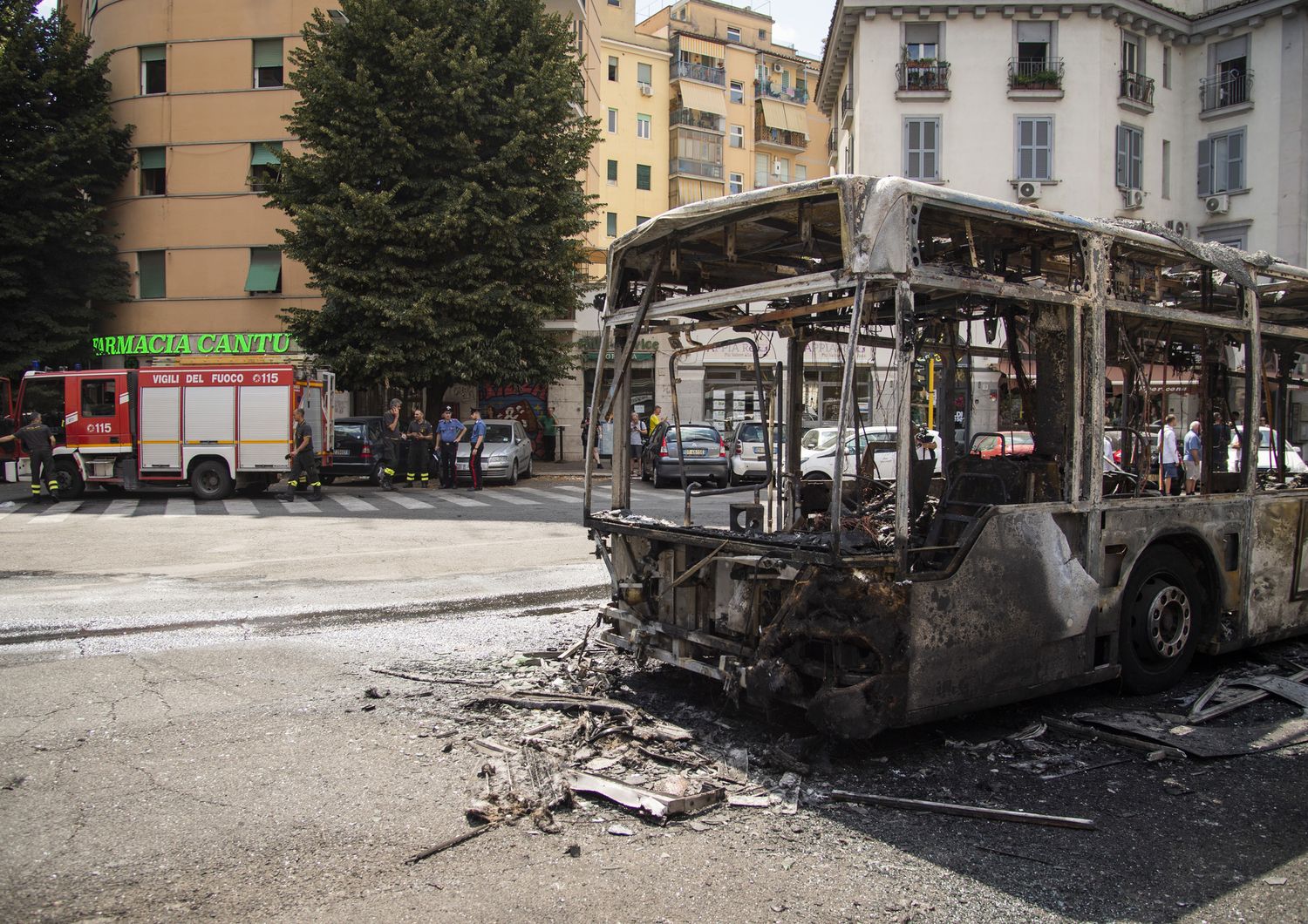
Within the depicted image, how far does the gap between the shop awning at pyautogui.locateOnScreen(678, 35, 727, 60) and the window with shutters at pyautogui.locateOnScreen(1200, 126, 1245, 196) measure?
30229 mm

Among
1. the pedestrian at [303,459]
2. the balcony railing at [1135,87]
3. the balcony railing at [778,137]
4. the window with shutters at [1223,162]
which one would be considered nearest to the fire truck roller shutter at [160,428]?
the pedestrian at [303,459]

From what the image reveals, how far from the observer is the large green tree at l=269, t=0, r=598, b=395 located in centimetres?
2245

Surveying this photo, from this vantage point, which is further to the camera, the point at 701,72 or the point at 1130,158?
the point at 701,72

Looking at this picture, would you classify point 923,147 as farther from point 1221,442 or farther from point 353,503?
point 1221,442

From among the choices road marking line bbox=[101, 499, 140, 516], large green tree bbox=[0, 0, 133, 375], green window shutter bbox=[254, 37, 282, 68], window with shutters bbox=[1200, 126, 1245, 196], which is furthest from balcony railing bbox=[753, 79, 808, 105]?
road marking line bbox=[101, 499, 140, 516]

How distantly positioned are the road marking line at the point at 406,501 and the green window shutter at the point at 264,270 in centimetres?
1258

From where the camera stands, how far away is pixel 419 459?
849 inches

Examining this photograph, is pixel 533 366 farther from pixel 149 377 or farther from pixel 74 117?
pixel 74 117

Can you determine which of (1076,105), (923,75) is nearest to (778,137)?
(923,75)

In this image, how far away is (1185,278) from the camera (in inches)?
236

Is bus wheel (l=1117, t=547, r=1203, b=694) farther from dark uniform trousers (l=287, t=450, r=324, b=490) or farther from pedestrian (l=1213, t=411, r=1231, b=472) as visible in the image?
dark uniform trousers (l=287, t=450, r=324, b=490)

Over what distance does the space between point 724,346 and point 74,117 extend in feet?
95.0

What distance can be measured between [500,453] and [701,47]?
1606 inches

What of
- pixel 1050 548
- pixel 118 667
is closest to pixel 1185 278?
pixel 1050 548
